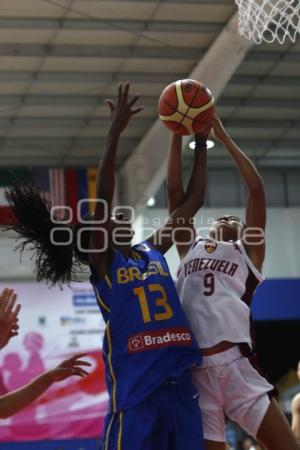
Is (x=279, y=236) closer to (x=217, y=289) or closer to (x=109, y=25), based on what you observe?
(x=109, y=25)

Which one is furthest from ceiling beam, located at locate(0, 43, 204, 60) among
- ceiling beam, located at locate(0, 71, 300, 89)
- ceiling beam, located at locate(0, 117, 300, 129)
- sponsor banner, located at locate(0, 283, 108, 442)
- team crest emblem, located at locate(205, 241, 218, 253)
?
team crest emblem, located at locate(205, 241, 218, 253)

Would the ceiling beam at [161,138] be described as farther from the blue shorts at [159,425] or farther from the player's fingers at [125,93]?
the blue shorts at [159,425]

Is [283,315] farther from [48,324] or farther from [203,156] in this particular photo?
[203,156]

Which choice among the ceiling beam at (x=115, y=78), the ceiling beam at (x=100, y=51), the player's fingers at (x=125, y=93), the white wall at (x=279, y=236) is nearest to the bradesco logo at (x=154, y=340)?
the player's fingers at (x=125, y=93)

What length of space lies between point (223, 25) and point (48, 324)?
624 cm

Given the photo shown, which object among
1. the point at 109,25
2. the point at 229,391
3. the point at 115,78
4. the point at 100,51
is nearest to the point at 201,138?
the point at 229,391

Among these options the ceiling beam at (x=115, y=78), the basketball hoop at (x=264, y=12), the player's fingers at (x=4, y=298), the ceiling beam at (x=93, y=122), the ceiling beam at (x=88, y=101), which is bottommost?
the player's fingers at (x=4, y=298)

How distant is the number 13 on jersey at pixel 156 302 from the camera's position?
4480 mm

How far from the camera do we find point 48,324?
15.6m

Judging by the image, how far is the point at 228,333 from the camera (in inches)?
185

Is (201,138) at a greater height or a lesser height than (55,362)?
greater

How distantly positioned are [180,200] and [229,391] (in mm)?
1121

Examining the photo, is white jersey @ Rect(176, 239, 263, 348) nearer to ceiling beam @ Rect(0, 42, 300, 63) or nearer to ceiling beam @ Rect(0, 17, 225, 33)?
ceiling beam @ Rect(0, 17, 225, 33)

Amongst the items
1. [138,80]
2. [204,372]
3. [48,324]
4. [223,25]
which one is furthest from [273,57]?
[204,372]
